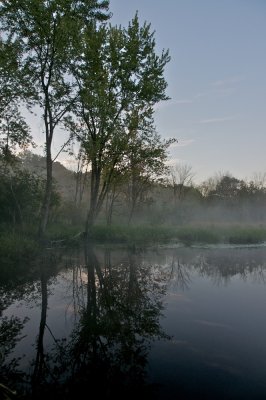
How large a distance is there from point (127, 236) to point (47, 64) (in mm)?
12340

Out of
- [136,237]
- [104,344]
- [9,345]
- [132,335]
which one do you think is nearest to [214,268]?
[132,335]

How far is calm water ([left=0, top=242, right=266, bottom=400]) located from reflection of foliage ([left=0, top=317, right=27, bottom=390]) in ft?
0.05

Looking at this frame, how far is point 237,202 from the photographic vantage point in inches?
2596

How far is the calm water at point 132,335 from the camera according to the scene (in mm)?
4113

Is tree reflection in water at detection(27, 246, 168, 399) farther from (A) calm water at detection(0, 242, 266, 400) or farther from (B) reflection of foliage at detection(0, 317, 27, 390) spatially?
(B) reflection of foliage at detection(0, 317, 27, 390)

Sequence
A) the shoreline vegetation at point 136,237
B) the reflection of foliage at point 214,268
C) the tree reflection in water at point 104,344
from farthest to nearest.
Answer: the shoreline vegetation at point 136,237 < the reflection of foliage at point 214,268 < the tree reflection in water at point 104,344

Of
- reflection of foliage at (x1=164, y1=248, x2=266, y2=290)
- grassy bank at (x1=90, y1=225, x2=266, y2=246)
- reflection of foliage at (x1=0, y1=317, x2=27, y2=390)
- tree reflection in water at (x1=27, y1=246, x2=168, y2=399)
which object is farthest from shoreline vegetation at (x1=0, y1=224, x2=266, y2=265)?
reflection of foliage at (x1=0, y1=317, x2=27, y2=390)

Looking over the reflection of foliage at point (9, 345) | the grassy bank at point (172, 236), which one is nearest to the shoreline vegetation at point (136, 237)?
the grassy bank at point (172, 236)

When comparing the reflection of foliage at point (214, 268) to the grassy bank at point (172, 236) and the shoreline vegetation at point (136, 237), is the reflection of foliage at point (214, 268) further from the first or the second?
the grassy bank at point (172, 236)

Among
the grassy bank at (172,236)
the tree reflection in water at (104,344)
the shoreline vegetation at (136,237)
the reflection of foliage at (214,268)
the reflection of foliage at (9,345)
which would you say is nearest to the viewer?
the tree reflection in water at (104,344)

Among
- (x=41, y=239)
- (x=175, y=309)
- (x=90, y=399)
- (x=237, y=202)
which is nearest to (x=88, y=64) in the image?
(x=41, y=239)

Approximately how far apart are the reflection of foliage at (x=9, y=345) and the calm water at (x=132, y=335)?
16mm

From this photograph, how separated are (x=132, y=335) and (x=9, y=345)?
2085 mm

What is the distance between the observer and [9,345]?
525cm
